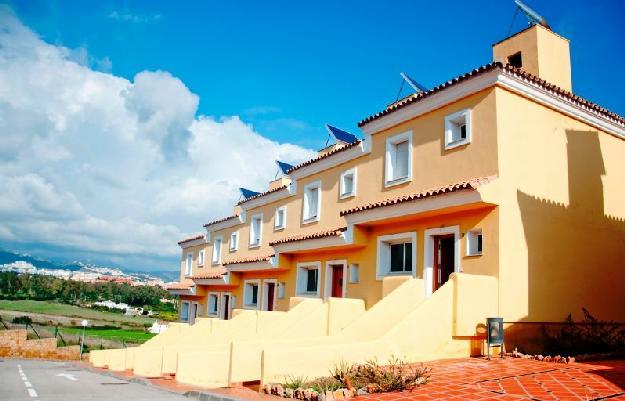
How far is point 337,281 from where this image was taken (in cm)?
1888

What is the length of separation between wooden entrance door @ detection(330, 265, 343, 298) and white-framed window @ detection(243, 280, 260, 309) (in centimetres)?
673

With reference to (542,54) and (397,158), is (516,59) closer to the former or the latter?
(542,54)

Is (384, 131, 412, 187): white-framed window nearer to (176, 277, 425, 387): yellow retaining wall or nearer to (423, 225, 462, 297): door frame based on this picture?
(423, 225, 462, 297): door frame

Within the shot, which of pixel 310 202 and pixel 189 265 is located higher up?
pixel 310 202

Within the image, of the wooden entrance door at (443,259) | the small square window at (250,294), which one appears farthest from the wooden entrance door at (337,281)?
the small square window at (250,294)

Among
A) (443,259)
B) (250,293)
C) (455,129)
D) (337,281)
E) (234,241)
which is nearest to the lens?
(443,259)

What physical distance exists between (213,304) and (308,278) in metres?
11.1

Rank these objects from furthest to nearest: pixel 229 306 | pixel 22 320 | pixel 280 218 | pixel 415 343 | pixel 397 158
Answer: pixel 22 320 < pixel 229 306 < pixel 280 218 < pixel 397 158 < pixel 415 343

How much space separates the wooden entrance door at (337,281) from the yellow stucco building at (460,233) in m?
0.05

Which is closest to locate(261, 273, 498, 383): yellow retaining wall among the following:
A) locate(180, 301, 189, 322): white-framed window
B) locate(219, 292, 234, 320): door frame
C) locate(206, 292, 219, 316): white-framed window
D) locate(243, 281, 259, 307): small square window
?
locate(243, 281, 259, 307): small square window

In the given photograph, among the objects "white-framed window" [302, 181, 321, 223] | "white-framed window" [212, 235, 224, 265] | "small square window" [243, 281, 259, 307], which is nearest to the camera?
"white-framed window" [302, 181, 321, 223]

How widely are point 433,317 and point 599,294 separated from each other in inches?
240

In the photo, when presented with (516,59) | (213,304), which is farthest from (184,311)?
(516,59)

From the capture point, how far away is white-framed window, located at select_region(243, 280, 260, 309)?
82.4ft
